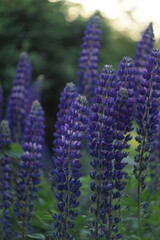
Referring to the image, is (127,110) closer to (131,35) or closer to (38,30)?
(38,30)

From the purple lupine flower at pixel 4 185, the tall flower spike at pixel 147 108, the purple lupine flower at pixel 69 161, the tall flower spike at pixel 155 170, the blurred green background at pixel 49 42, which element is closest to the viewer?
the purple lupine flower at pixel 69 161

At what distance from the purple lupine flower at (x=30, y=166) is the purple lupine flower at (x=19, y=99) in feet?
4.94

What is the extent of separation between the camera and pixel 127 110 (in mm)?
3334

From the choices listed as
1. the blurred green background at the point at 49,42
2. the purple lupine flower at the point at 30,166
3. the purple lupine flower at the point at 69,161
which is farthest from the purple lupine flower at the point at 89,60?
the purple lupine flower at the point at 69,161

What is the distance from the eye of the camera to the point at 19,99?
5.61 meters

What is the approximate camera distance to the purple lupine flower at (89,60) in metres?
5.52

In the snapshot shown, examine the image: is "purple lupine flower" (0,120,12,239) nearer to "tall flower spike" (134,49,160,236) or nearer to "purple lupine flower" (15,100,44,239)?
"purple lupine flower" (15,100,44,239)

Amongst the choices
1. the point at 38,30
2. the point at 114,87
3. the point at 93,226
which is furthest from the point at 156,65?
the point at 38,30

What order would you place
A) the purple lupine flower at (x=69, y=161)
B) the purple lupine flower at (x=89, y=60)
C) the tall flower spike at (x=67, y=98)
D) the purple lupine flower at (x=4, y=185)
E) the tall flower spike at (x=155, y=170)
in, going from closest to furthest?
the purple lupine flower at (x=69, y=161) → the tall flower spike at (x=67, y=98) → the purple lupine flower at (x=4, y=185) → the tall flower spike at (x=155, y=170) → the purple lupine flower at (x=89, y=60)

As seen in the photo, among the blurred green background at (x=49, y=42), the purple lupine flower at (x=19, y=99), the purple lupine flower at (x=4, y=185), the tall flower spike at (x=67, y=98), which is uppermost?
the blurred green background at (x=49, y=42)

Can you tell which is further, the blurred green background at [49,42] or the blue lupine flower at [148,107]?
the blurred green background at [49,42]

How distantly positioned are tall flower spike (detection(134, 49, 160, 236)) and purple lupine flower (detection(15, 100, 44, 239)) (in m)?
0.91

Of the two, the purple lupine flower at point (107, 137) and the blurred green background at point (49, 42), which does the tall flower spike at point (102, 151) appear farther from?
the blurred green background at point (49, 42)

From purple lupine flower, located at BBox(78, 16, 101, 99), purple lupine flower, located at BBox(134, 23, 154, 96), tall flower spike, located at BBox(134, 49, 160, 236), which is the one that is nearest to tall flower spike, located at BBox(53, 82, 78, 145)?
tall flower spike, located at BBox(134, 49, 160, 236)
